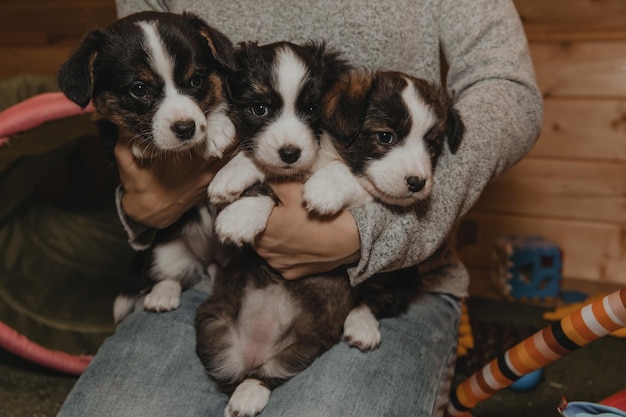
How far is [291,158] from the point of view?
60.9 inches

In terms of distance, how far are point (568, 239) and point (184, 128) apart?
2.28 metres

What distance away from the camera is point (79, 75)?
5.08 ft

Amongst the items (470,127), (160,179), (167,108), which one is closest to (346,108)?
(470,127)

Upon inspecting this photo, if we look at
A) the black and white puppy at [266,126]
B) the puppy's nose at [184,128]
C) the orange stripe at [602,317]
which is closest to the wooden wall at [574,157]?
the black and white puppy at [266,126]

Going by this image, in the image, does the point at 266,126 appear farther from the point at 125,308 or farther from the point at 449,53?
the point at 125,308

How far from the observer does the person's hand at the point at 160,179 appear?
67.8 inches

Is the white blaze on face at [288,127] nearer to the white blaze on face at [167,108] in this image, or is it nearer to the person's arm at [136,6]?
the white blaze on face at [167,108]

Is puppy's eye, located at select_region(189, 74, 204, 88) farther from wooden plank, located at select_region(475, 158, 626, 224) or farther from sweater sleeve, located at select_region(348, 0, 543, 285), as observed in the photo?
wooden plank, located at select_region(475, 158, 626, 224)

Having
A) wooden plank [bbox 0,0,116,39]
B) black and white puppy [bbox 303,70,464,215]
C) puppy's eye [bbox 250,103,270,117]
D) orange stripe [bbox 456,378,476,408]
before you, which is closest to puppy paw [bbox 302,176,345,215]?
black and white puppy [bbox 303,70,464,215]

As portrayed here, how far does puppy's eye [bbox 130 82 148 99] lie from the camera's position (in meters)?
1.55

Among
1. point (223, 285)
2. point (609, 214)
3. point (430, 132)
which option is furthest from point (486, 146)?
point (609, 214)

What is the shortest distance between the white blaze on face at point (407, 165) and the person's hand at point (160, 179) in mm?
477

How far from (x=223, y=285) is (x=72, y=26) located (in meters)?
2.35

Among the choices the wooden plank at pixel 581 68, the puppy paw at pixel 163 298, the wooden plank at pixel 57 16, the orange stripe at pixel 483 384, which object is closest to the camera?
the orange stripe at pixel 483 384
